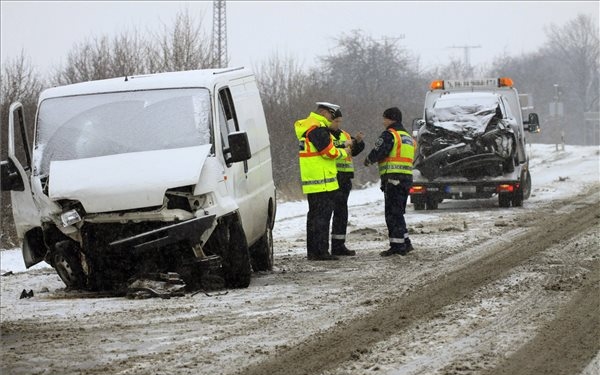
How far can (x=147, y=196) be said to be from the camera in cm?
980

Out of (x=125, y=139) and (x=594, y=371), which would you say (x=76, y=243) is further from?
(x=594, y=371)

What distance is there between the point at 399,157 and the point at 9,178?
4.96 meters

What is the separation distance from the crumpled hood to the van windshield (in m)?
0.28

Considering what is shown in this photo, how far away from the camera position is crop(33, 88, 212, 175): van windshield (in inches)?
418

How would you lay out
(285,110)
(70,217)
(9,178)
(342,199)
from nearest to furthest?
(70,217)
(9,178)
(342,199)
(285,110)

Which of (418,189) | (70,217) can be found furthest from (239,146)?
(418,189)

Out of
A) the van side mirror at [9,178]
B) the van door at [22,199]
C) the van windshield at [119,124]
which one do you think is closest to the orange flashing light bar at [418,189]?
the van windshield at [119,124]

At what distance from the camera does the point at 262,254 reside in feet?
41.0

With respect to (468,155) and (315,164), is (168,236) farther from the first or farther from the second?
(468,155)

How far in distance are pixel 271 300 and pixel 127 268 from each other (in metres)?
1.72

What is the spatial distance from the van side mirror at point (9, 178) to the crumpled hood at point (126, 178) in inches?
21.5

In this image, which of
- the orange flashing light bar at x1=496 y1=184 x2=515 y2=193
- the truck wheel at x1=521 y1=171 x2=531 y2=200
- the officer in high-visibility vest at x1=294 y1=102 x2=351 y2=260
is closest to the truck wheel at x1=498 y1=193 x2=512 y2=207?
the orange flashing light bar at x1=496 y1=184 x2=515 y2=193

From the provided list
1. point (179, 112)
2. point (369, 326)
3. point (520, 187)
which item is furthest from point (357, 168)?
point (369, 326)

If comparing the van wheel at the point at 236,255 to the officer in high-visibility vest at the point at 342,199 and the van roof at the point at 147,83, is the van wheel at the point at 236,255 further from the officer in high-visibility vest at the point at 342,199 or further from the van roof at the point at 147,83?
the officer in high-visibility vest at the point at 342,199
